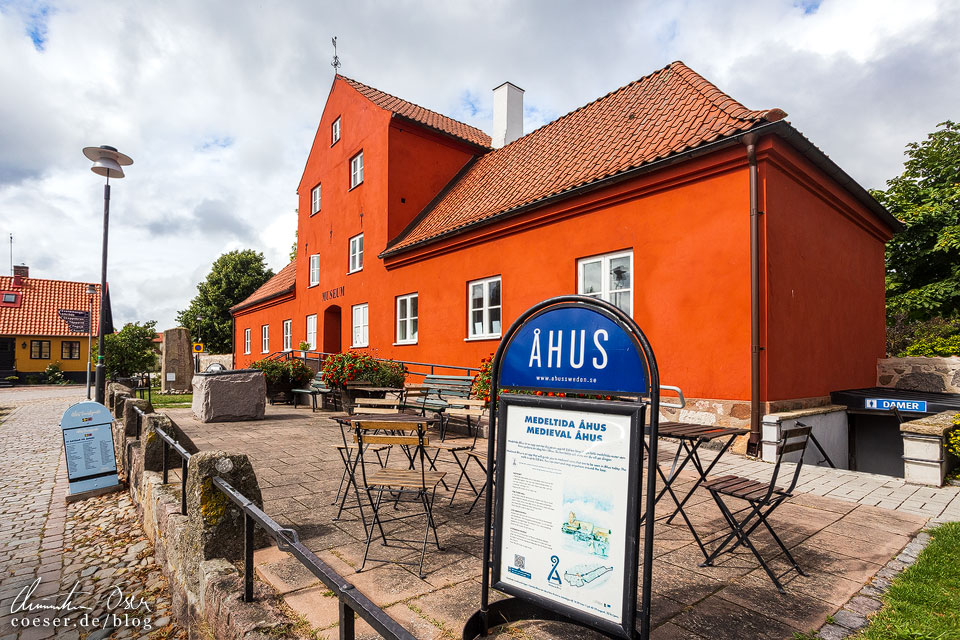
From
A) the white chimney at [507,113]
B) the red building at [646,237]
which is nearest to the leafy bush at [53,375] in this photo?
the red building at [646,237]

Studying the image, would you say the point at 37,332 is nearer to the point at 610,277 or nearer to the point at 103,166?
the point at 103,166

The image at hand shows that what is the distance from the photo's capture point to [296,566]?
3.31m

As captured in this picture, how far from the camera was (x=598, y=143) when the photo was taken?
1057cm

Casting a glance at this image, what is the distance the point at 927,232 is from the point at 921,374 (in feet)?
31.3

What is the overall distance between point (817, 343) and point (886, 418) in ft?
7.74

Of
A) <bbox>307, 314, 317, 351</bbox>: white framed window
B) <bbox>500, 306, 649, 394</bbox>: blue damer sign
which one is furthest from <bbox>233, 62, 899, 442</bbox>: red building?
<bbox>500, 306, 649, 394</bbox>: blue damer sign

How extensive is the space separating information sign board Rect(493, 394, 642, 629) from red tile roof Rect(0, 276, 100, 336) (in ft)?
139

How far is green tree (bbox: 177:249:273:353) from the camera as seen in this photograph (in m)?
39.8

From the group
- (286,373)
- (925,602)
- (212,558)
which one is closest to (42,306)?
(286,373)

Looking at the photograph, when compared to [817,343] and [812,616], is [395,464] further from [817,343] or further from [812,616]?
[817,343]

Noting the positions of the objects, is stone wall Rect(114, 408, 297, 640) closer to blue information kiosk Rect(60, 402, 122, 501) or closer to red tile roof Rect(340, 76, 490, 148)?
blue information kiosk Rect(60, 402, 122, 501)

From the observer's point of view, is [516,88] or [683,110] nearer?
[683,110]

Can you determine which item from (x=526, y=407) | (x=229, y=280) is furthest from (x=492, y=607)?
(x=229, y=280)

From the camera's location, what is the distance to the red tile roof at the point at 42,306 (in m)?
36.8
